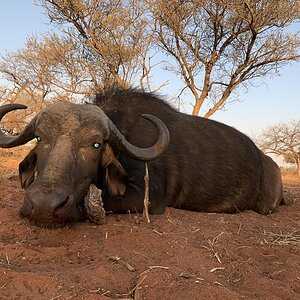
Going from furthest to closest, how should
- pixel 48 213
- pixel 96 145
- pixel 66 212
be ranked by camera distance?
pixel 96 145 → pixel 66 212 → pixel 48 213

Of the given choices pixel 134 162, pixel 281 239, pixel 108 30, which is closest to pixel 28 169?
pixel 134 162

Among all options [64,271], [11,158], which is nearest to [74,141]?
[64,271]

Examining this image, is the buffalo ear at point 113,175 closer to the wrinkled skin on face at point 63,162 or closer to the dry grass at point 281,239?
the wrinkled skin on face at point 63,162

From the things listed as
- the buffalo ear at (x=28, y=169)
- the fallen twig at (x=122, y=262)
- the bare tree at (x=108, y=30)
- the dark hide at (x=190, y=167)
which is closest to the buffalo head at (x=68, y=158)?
the buffalo ear at (x=28, y=169)

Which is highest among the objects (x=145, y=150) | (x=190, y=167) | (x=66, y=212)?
(x=145, y=150)

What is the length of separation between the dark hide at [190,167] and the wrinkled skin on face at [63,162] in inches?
18.8

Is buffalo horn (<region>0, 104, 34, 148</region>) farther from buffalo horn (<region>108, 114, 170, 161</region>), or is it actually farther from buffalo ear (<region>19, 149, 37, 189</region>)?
buffalo horn (<region>108, 114, 170, 161</region>)

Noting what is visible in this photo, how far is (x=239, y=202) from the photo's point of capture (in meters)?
5.86

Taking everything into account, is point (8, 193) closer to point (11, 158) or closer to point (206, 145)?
point (206, 145)

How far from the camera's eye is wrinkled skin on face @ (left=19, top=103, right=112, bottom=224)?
3.12m

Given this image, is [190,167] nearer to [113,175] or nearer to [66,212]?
[113,175]

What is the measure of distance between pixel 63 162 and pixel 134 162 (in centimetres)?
131

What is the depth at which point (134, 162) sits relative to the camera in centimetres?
469

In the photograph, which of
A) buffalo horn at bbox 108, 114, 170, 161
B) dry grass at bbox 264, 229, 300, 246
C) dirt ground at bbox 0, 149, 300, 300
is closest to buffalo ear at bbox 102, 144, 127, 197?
buffalo horn at bbox 108, 114, 170, 161
